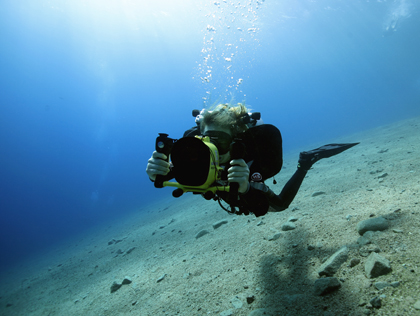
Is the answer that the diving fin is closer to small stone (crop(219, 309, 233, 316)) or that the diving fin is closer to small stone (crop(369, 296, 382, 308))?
small stone (crop(369, 296, 382, 308))

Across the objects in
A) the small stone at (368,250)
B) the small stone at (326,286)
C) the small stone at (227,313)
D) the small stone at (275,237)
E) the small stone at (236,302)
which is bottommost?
the small stone at (227,313)

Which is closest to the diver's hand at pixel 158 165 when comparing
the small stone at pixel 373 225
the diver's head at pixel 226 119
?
the diver's head at pixel 226 119

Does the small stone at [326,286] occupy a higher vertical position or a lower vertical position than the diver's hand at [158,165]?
lower

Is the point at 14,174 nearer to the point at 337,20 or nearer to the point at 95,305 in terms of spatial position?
the point at 95,305

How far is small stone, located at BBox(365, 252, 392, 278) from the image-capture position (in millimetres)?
1511

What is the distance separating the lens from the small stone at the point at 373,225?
2.07m

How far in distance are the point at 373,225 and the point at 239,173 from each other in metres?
1.77

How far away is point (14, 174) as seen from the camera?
65562 mm

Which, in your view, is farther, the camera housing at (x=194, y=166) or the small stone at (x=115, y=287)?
the small stone at (x=115, y=287)

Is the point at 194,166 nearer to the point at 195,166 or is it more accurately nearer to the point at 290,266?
the point at 195,166

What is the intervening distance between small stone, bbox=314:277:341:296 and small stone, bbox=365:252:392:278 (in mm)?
265

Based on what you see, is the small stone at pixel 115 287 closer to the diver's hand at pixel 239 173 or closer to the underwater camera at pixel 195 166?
the underwater camera at pixel 195 166

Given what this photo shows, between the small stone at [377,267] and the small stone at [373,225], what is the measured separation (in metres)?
0.62

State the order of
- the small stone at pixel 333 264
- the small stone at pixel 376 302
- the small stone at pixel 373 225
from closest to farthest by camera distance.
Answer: the small stone at pixel 376 302
the small stone at pixel 333 264
the small stone at pixel 373 225
